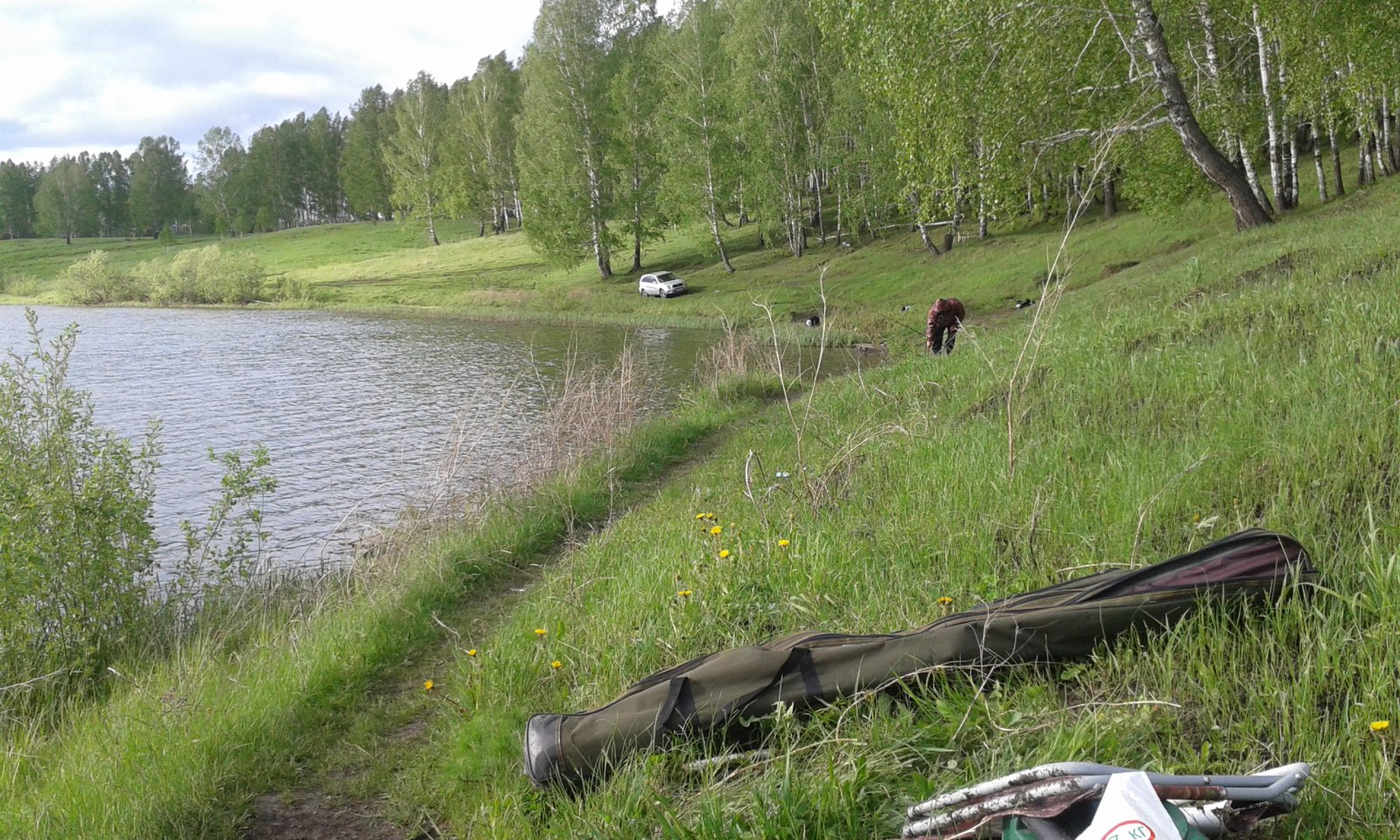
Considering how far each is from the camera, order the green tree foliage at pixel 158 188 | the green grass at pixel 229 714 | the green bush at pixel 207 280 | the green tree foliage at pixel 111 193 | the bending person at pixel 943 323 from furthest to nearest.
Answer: the green tree foliage at pixel 111 193
the green tree foliage at pixel 158 188
the green bush at pixel 207 280
the bending person at pixel 943 323
the green grass at pixel 229 714

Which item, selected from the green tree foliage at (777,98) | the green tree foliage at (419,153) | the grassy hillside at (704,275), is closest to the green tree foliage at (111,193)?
the grassy hillside at (704,275)

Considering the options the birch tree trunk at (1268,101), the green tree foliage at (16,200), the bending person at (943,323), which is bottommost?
the bending person at (943,323)

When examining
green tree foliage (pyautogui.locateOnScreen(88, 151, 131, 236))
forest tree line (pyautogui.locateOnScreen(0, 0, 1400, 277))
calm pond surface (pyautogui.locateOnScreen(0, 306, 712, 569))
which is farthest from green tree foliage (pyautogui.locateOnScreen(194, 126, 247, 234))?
calm pond surface (pyautogui.locateOnScreen(0, 306, 712, 569))

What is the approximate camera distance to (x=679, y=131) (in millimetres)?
42125

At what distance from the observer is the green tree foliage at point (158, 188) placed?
105312 mm

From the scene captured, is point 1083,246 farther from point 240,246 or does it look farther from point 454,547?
point 240,246

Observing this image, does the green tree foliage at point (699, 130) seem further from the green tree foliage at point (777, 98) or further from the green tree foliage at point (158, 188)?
the green tree foliage at point (158, 188)

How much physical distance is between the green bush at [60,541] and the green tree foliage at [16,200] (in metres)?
133

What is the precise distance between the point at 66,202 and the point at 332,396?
106601mm

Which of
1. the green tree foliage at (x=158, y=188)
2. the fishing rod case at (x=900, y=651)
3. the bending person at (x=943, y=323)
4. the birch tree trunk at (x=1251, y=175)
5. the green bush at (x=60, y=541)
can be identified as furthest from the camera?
the green tree foliage at (x=158, y=188)

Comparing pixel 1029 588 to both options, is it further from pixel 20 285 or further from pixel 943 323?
pixel 20 285

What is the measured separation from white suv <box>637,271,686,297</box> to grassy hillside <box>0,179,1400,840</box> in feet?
105

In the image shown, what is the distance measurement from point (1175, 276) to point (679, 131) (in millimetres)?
30810

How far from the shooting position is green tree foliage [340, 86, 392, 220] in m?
91.2
